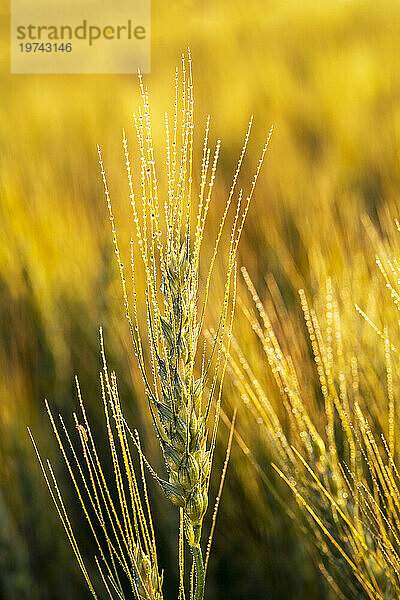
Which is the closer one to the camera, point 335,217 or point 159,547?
point 159,547

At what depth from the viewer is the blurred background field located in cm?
89

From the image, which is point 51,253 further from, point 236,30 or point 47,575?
point 236,30

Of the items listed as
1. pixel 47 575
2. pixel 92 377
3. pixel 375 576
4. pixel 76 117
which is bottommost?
pixel 47 575

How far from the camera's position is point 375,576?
63cm

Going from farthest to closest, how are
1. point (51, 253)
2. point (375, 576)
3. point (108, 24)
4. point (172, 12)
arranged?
point (172, 12) → point (108, 24) → point (51, 253) → point (375, 576)

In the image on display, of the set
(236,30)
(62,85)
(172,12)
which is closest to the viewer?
(62,85)

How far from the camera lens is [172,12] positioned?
3512 millimetres

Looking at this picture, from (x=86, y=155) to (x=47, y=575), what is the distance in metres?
1.36

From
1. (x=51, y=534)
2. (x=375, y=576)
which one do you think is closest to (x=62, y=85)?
(x=51, y=534)

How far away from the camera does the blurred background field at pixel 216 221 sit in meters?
0.89

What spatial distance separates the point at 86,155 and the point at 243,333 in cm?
112

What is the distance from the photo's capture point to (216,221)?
149cm

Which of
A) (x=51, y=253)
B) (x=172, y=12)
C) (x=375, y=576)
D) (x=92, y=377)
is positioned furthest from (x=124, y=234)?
(x=172, y=12)

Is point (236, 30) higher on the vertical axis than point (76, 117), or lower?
higher
